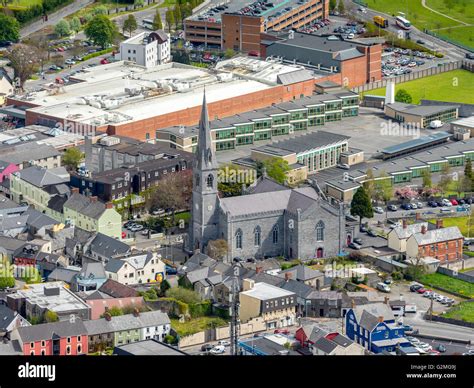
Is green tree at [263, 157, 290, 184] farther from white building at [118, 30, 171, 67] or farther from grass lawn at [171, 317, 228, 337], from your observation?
white building at [118, 30, 171, 67]

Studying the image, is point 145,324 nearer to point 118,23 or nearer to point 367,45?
point 367,45

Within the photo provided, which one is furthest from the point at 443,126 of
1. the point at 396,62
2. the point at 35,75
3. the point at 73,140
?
the point at 35,75

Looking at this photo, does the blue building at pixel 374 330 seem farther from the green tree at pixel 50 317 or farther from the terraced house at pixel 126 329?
the green tree at pixel 50 317

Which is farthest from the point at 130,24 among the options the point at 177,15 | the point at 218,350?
the point at 218,350

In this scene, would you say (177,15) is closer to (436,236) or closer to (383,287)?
(436,236)

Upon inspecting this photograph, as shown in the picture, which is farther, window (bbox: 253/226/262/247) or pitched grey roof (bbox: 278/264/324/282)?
window (bbox: 253/226/262/247)

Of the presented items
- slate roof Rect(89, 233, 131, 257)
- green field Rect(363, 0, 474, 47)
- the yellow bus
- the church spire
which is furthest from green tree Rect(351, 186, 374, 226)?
green field Rect(363, 0, 474, 47)
